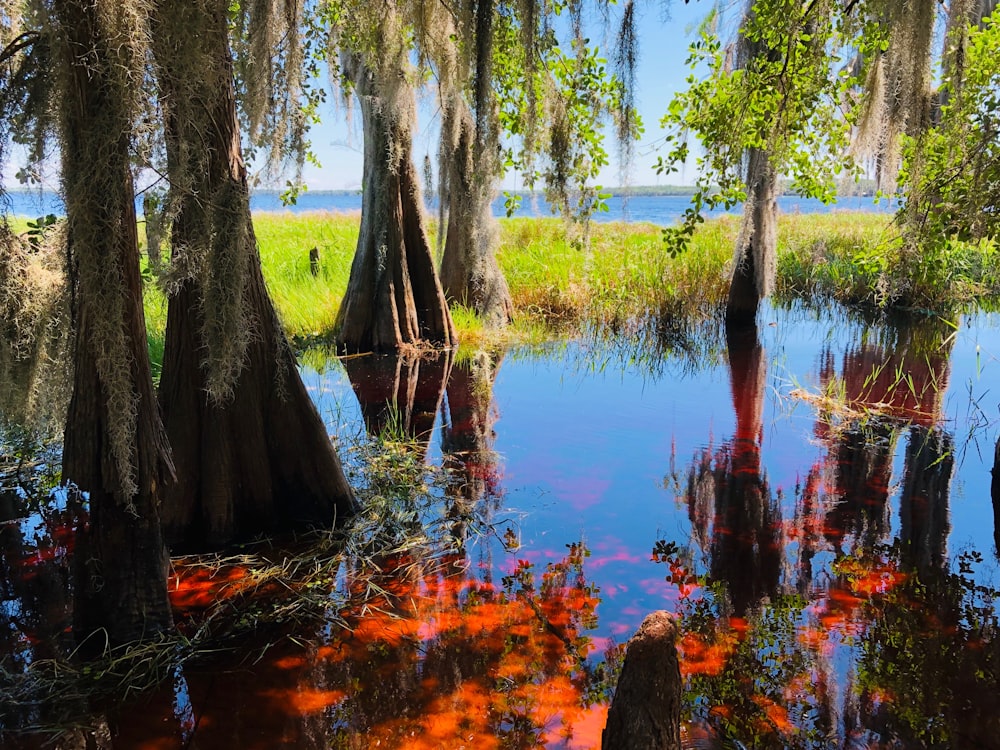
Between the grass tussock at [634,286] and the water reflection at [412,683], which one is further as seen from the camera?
the grass tussock at [634,286]

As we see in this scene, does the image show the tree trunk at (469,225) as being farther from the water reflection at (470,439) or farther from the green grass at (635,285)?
the water reflection at (470,439)

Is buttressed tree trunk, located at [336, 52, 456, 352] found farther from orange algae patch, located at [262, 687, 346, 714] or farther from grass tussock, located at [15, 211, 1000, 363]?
orange algae patch, located at [262, 687, 346, 714]

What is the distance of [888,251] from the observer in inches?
258

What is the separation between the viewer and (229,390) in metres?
3.41

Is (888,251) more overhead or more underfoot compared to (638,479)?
more overhead

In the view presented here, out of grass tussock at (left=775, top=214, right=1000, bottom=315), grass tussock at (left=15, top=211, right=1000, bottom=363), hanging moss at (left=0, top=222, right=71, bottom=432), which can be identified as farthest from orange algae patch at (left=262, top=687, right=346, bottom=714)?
grass tussock at (left=775, top=214, right=1000, bottom=315)

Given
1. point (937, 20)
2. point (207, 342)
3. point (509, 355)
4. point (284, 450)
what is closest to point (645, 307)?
point (509, 355)

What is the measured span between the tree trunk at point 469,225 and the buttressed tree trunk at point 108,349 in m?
2.68

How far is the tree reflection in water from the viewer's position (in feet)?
9.12

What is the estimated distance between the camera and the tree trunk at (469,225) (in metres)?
6.49

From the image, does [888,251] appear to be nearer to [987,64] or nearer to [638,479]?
[987,64]

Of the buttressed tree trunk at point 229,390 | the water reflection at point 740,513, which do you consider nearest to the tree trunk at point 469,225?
the buttressed tree trunk at point 229,390

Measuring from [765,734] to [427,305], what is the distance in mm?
7509

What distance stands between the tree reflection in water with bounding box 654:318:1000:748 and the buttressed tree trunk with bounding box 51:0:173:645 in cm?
237
